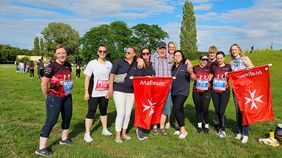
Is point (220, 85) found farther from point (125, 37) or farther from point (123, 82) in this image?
point (125, 37)

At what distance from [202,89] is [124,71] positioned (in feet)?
7.30

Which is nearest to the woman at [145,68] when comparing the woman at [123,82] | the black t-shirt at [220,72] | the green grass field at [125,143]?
the green grass field at [125,143]

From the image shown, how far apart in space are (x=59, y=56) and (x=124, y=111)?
2057mm

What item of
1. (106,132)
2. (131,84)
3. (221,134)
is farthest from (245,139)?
(106,132)

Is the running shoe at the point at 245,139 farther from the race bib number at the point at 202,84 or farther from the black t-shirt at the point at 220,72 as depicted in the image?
the race bib number at the point at 202,84

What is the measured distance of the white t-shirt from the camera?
6691mm

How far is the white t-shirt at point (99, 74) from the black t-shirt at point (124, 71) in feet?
0.80

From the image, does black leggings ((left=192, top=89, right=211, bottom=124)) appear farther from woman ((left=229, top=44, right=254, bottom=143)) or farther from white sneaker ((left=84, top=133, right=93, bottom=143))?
white sneaker ((left=84, top=133, right=93, bottom=143))

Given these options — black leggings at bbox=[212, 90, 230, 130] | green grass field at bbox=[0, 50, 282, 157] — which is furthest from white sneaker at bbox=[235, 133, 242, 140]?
black leggings at bbox=[212, 90, 230, 130]

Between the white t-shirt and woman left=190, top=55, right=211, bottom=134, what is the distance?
2.15 meters

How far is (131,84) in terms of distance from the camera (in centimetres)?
679

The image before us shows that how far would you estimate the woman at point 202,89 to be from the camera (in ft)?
24.7

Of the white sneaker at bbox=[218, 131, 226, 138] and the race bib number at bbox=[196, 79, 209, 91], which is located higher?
the race bib number at bbox=[196, 79, 209, 91]

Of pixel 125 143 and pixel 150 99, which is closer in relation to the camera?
pixel 125 143
